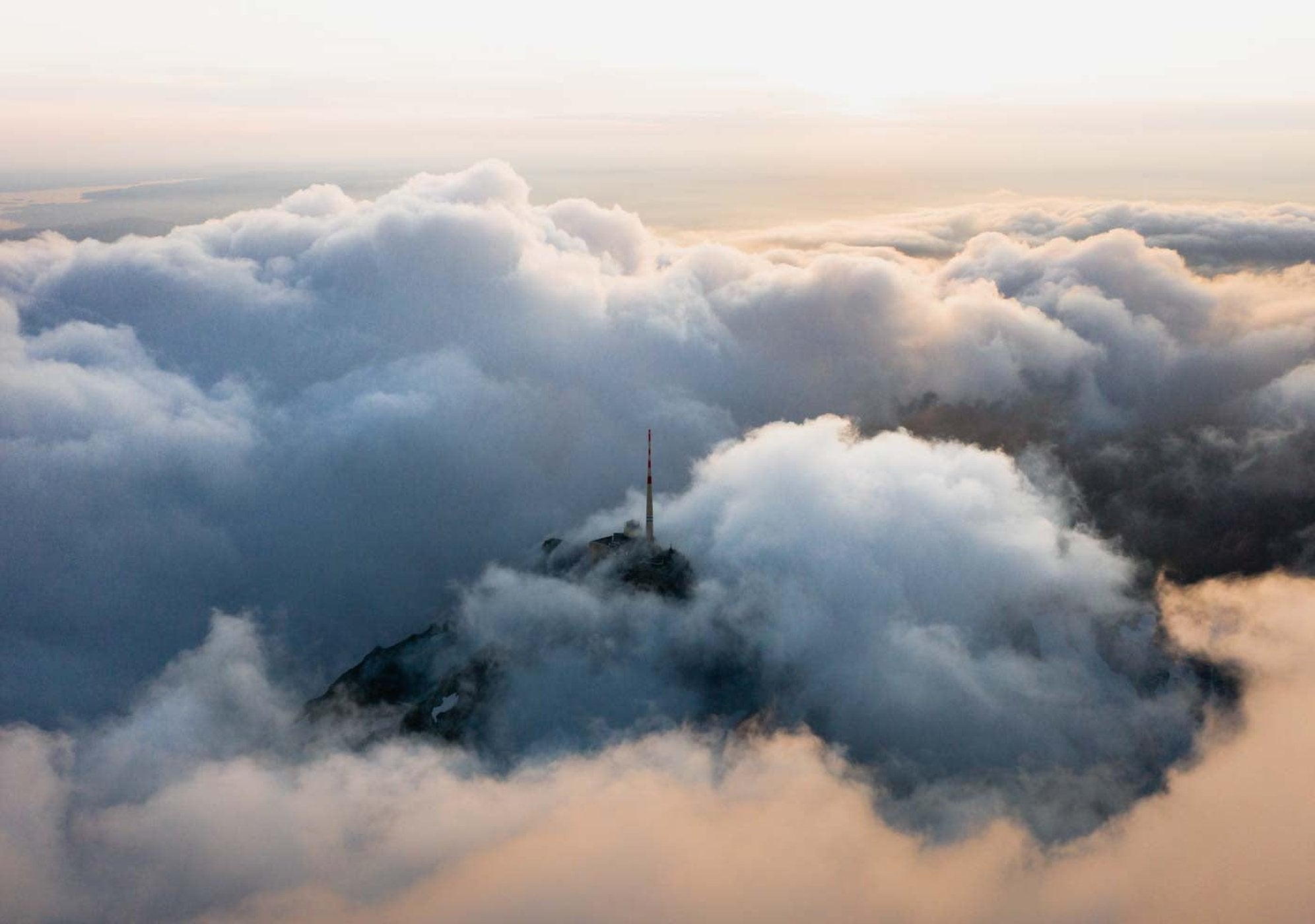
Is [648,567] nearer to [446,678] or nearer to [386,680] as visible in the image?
[446,678]

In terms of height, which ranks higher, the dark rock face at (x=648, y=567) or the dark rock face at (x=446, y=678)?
the dark rock face at (x=648, y=567)

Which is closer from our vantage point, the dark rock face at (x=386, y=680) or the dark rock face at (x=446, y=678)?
the dark rock face at (x=446, y=678)

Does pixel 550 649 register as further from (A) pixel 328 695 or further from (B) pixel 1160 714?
(B) pixel 1160 714

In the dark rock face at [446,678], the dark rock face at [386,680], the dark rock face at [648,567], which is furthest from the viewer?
the dark rock face at [648,567]

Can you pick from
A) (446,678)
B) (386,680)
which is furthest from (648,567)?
(386,680)

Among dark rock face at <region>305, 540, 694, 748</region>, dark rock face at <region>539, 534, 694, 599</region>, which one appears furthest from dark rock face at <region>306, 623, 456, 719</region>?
dark rock face at <region>539, 534, 694, 599</region>

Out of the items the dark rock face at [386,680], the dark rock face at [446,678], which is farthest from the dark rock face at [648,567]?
the dark rock face at [386,680]

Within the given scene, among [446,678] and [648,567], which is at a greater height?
[648,567]

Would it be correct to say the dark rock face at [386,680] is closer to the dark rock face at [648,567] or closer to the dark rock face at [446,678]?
the dark rock face at [446,678]

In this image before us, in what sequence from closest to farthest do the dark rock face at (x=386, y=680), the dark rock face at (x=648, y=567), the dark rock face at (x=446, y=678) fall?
1. the dark rock face at (x=446, y=678)
2. the dark rock face at (x=386, y=680)
3. the dark rock face at (x=648, y=567)

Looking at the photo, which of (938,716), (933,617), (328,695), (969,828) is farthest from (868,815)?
(328,695)

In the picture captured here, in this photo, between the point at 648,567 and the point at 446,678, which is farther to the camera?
the point at 648,567

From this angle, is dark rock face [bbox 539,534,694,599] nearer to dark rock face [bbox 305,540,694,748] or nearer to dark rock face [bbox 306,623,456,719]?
dark rock face [bbox 305,540,694,748]

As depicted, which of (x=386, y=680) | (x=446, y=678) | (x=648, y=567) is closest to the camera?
(x=446, y=678)
